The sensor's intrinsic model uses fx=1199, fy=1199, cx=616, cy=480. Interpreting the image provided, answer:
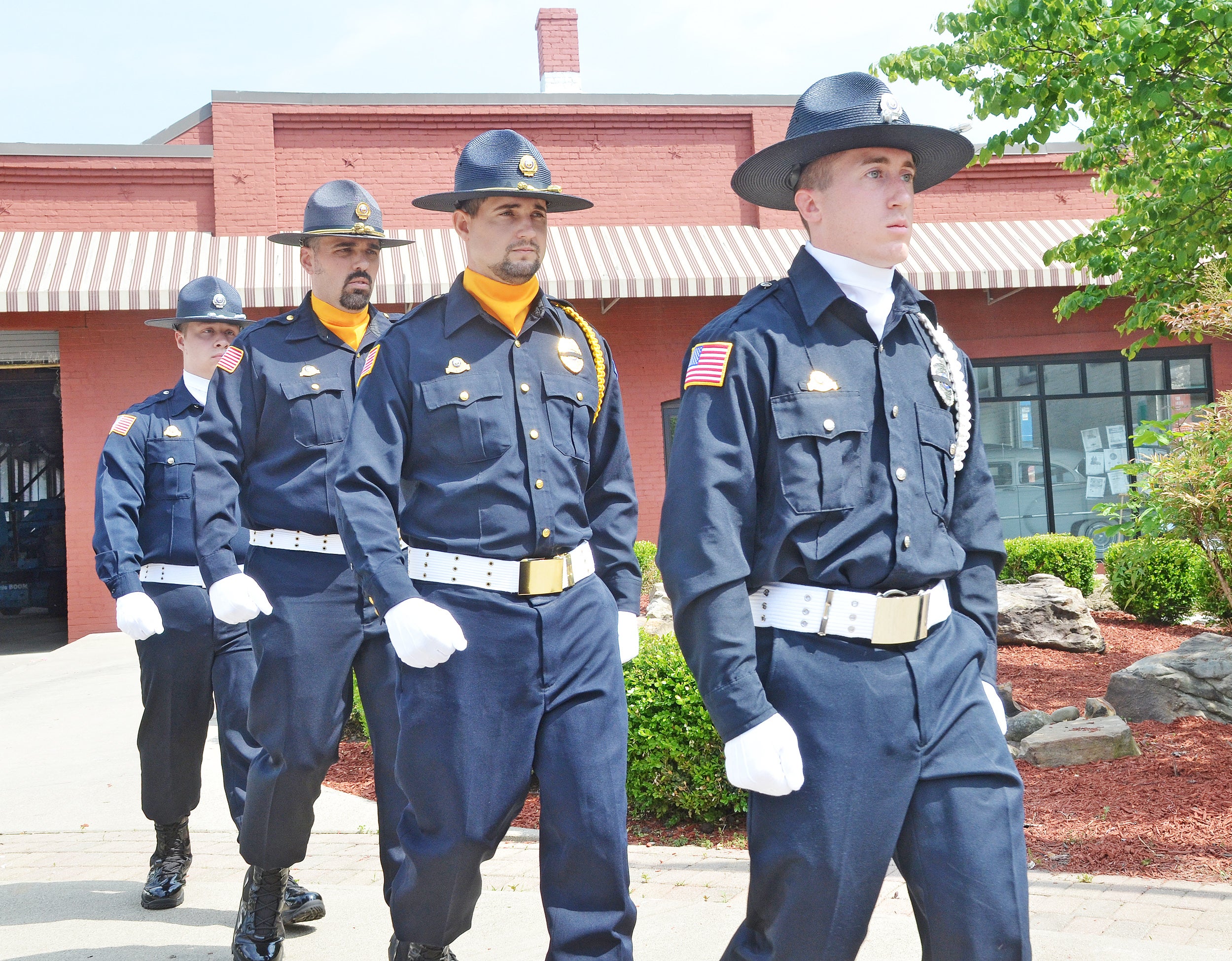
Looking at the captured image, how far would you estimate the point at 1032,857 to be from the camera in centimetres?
496

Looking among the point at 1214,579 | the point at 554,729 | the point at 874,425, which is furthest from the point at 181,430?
the point at 1214,579

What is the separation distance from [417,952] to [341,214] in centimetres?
250

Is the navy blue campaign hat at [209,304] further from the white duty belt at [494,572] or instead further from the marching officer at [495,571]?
the white duty belt at [494,572]

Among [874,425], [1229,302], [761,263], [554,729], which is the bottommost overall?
[554,729]

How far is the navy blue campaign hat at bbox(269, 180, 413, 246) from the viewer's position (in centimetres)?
429

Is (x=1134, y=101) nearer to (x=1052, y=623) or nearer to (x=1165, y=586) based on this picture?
(x=1052, y=623)

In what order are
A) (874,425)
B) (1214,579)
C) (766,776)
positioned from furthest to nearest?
(1214,579), (874,425), (766,776)

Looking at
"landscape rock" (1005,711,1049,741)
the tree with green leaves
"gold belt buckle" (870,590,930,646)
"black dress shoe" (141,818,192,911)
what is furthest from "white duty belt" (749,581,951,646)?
"landscape rock" (1005,711,1049,741)

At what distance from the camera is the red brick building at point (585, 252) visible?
564 inches

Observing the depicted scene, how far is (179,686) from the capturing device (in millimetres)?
4805

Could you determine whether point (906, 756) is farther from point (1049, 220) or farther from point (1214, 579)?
point (1049, 220)

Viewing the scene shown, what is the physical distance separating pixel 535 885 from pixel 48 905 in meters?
1.97

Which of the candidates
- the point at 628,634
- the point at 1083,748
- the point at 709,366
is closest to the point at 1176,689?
the point at 1083,748

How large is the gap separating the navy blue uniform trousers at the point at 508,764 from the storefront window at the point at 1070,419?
1443 centimetres
